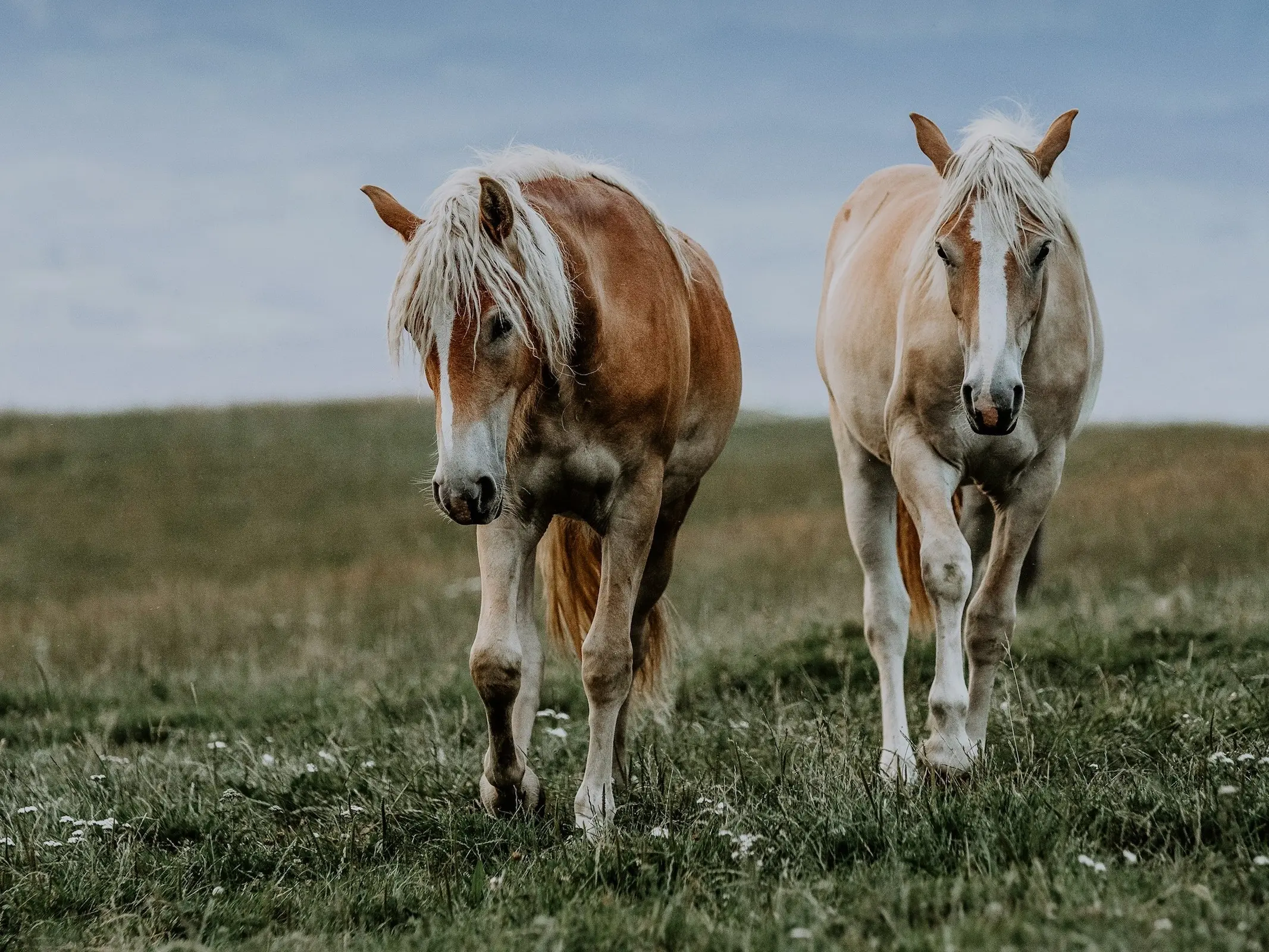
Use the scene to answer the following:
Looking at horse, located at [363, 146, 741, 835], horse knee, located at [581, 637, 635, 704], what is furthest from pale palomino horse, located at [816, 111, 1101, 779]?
horse knee, located at [581, 637, 635, 704]

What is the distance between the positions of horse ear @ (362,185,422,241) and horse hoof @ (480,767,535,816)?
78.0 inches

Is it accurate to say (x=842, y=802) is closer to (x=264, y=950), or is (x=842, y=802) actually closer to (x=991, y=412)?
(x=991, y=412)

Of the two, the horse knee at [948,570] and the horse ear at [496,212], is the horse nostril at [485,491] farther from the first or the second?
the horse knee at [948,570]

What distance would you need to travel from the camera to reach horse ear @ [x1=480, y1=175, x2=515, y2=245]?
410 cm

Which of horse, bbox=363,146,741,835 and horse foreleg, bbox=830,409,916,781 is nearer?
horse, bbox=363,146,741,835

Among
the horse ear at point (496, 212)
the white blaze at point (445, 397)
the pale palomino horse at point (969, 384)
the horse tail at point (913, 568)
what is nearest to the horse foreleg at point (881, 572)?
the pale palomino horse at point (969, 384)

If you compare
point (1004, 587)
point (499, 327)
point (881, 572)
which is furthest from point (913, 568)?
point (499, 327)

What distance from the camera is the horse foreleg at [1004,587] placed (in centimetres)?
496

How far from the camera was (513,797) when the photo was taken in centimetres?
445

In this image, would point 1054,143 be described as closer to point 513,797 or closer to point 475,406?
point 475,406

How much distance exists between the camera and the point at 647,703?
18.9ft

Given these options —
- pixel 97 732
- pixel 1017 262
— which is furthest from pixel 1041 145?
pixel 97 732

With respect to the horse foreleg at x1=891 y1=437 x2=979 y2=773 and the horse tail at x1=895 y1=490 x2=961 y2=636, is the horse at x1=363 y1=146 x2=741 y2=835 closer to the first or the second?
the horse foreleg at x1=891 y1=437 x2=979 y2=773

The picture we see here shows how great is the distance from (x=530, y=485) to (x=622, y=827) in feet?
4.05
